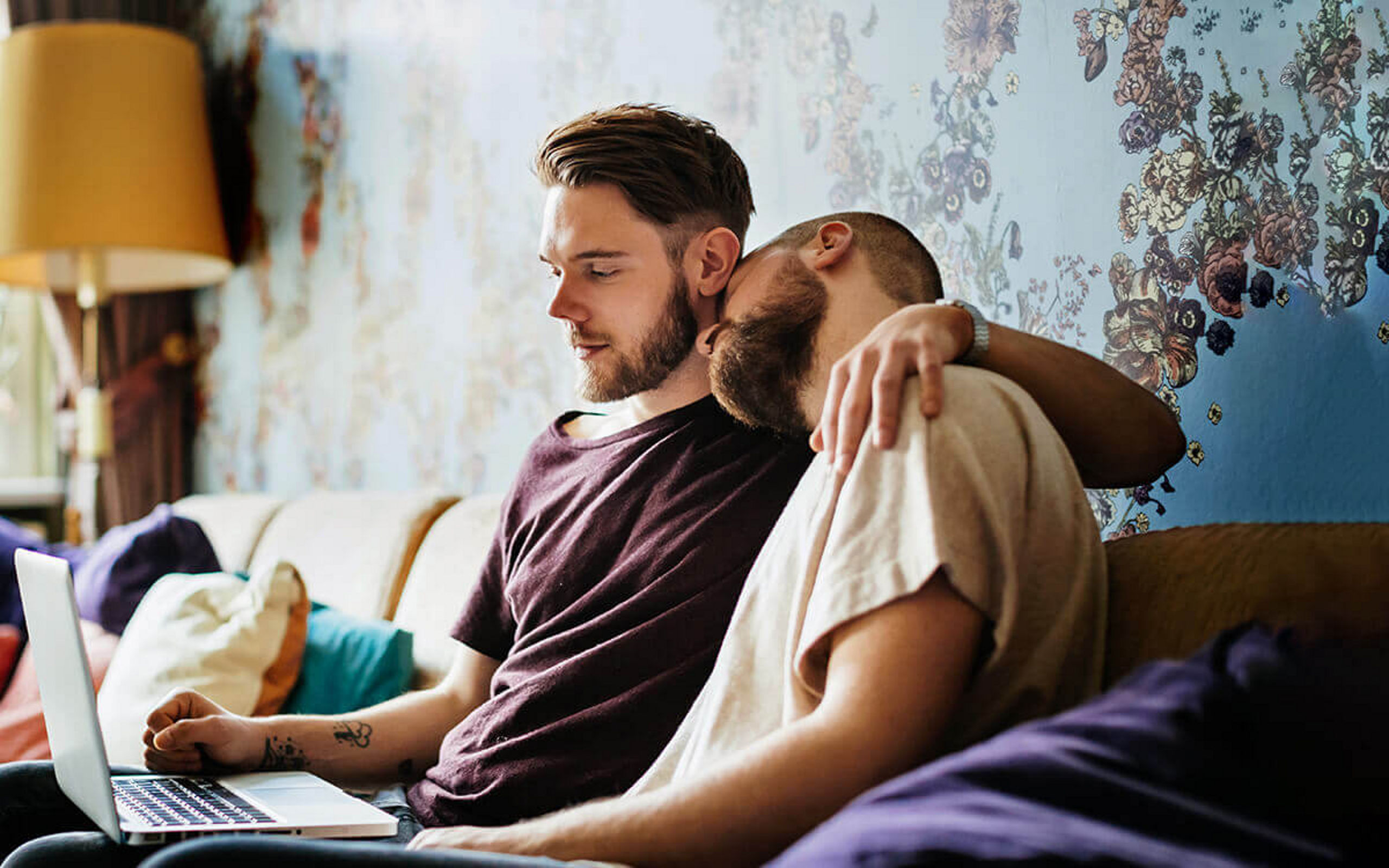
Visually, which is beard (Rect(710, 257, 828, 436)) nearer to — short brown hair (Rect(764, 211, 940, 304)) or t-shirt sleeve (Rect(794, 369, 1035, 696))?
short brown hair (Rect(764, 211, 940, 304))

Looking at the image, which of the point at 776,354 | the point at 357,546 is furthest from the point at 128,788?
the point at 357,546

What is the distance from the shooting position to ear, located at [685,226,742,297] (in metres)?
1.50

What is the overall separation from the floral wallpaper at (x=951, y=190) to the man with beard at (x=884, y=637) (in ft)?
1.03

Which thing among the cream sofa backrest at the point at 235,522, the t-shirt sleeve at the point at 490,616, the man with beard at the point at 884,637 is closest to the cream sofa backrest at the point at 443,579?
the t-shirt sleeve at the point at 490,616

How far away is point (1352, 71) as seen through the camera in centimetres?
111

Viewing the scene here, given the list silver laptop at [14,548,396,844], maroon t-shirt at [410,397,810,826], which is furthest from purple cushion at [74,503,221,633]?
maroon t-shirt at [410,397,810,826]

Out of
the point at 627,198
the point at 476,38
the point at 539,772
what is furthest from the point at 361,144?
the point at 539,772

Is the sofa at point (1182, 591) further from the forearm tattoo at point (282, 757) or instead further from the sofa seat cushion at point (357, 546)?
the forearm tattoo at point (282, 757)

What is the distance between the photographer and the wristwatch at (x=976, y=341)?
1.05 m

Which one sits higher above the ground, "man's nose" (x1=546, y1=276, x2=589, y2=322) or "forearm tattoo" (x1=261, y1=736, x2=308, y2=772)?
"man's nose" (x1=546, y1=276, x2=589, y2=322)

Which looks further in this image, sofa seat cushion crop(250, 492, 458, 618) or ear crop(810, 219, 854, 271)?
sofa seat cushion crop(250, 492, 458, 618)

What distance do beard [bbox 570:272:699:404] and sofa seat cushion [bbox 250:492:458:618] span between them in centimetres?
82

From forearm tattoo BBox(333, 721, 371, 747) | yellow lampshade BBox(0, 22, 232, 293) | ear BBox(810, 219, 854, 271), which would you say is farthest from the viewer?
yellow lampshade BBox(0, 22, 232, 293)

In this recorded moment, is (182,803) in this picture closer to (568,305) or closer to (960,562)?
(568,305)
